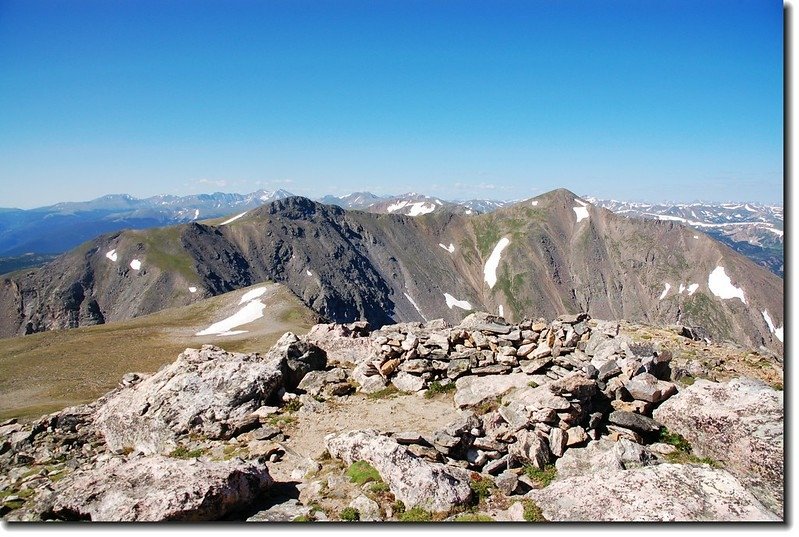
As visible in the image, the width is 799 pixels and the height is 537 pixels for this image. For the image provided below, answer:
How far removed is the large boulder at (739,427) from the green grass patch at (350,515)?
10.1m

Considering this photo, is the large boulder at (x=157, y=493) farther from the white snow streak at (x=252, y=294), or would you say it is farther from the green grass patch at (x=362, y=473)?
the white snow streak at (x=252, y=294)

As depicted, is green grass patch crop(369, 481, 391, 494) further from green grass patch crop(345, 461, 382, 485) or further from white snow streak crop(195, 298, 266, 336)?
white snow streak crop(195, 298, 266, 336)

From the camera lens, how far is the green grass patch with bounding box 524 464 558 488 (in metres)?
14.0

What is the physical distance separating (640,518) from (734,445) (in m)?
5.25

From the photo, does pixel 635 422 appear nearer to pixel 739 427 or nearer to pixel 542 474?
pixel 739 427

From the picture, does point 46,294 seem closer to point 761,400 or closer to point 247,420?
point 247,420

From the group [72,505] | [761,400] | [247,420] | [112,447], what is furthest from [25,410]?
[761,400]

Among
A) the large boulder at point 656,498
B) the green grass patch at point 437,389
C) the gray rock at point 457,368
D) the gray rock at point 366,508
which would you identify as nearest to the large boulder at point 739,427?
the large boulder at point 656,498

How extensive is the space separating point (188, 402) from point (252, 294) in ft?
229

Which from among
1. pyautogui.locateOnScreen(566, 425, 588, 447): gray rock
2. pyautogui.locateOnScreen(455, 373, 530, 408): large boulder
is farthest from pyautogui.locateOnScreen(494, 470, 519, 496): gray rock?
pyautogui.locateOnScreen(455, 373, 530, 408): large boulder

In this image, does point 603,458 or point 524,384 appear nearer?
point 603,458

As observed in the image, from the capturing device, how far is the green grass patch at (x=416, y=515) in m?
11.7

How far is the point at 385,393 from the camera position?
21.4m

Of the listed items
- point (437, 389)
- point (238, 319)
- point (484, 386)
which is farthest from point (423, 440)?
point (238, 319)
